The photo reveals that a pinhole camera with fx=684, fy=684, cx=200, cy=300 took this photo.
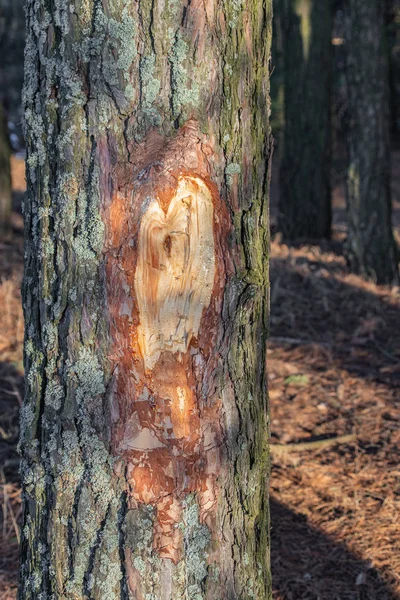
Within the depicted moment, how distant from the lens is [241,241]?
6.23 feet

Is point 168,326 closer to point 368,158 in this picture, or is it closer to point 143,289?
point 143,289

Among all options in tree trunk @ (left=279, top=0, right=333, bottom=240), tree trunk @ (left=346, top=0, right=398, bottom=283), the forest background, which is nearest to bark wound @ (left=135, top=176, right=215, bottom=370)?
the forest background

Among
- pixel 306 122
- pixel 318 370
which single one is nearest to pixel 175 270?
pixel 318 370

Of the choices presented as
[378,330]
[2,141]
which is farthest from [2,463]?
[2,141]

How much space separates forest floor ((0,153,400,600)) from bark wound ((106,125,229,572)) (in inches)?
50.9

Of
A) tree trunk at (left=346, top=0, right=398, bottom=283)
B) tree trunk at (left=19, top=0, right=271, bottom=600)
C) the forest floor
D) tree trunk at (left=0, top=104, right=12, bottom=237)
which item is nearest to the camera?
tree trunk at (left=19, top=0, right=271, bottom=600)

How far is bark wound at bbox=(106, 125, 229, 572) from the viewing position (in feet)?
5.83

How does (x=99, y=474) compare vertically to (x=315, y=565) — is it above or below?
above

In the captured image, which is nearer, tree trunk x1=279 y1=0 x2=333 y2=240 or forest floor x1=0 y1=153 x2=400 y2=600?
forest floor x1=0 y1=153 x2=400 y2=600

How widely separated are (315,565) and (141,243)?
6.30 feet

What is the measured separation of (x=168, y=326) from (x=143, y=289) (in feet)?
0.39

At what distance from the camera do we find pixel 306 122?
8742mm

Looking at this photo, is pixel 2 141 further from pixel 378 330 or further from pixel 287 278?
pixel 378 330

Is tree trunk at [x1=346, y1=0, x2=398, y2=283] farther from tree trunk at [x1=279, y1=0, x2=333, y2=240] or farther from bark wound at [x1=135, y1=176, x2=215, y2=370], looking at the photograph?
bark wound at [x1=135, y1=176, x2=215, y2=370]
